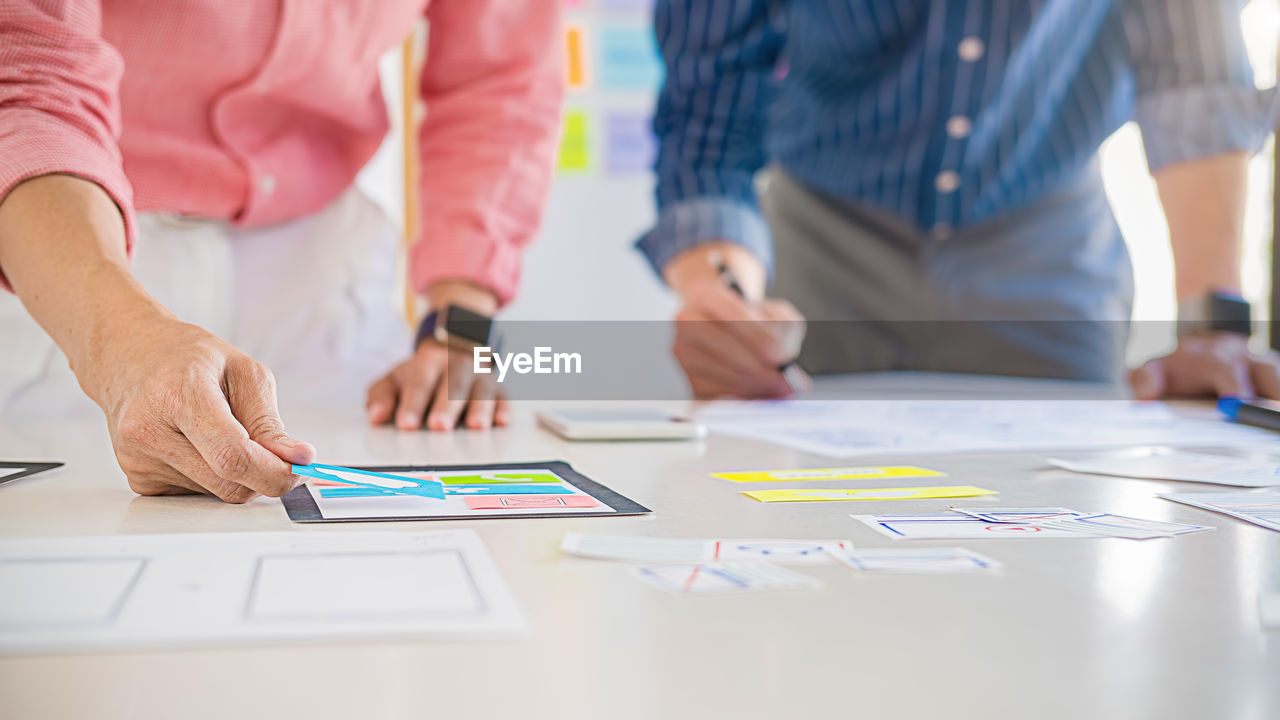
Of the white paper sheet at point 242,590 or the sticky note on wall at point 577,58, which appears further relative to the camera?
the sticky note on wall at point 577,58

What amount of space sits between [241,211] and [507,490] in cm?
76

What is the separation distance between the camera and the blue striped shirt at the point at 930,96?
156cm

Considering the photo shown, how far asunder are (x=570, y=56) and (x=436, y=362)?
2.84 meters

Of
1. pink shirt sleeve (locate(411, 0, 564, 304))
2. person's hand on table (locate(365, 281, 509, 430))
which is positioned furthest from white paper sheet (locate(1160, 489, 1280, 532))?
pink shirt sleeve (locate(411, 0, 564, 304))

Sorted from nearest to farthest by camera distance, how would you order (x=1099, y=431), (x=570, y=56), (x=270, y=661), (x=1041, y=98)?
(x=270, y=661), (x=1099, y=431), (x=1041, y=98), (x=570, y=56)

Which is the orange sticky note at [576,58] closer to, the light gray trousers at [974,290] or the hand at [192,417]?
the light gray trousers at [974,290]

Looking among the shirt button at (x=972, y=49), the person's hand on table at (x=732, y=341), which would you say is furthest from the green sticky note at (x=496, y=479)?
the shirt button at (x=972, y=49)

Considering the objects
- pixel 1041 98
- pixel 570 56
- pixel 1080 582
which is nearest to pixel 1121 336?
pixel 1041 98

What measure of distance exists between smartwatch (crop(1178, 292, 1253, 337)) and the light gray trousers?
0.17 metres

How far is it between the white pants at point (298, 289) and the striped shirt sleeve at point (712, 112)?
0.51 m

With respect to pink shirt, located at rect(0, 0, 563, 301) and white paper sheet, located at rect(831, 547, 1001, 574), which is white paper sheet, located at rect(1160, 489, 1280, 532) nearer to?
white paper sheet, located at rect(831, 547, 1001, 574)

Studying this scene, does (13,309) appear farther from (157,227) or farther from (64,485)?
(64,485)

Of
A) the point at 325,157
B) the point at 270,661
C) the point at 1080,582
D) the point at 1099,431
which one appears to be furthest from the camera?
the point at 325,157

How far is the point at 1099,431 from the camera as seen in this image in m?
1.02
